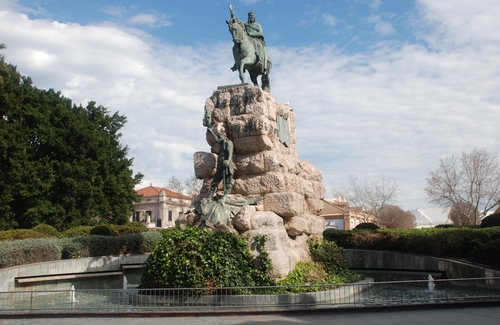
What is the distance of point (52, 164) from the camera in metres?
30.2

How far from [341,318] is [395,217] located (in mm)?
66173

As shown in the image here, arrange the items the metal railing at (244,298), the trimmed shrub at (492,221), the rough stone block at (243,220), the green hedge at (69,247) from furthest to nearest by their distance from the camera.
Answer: the trimmed shrub at (492,221) < the green hedge at (69,247) < the rough stone block at (243,220) < the metal railing at (244,298)

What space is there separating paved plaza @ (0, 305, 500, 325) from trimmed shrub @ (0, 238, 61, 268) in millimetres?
6777

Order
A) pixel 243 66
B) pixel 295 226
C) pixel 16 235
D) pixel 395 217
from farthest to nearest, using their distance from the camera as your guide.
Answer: pixel 395 217 < pixel 16 235 < pixel 243 66 < pixel 295 226

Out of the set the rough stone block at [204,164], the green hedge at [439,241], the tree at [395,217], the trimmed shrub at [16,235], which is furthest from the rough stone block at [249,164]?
the tree at [395,217]

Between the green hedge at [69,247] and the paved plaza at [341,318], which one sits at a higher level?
the green hedge at [69,247]

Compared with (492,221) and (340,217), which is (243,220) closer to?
(492,221)

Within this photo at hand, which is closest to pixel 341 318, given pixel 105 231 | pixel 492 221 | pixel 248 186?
pixel 248 186

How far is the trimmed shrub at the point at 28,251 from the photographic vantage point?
15.3 metres

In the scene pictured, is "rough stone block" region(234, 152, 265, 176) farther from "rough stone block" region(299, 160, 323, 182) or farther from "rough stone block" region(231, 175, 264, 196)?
"rough stone block" region(299, 160, 323, 182)

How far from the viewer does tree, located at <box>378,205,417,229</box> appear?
6560cm

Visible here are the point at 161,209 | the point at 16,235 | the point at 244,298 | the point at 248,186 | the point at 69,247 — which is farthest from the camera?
the point at 161,209

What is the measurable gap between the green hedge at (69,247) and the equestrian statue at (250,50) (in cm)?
712

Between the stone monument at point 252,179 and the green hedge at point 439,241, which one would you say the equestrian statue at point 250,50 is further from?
the green hedge at point 439,241
